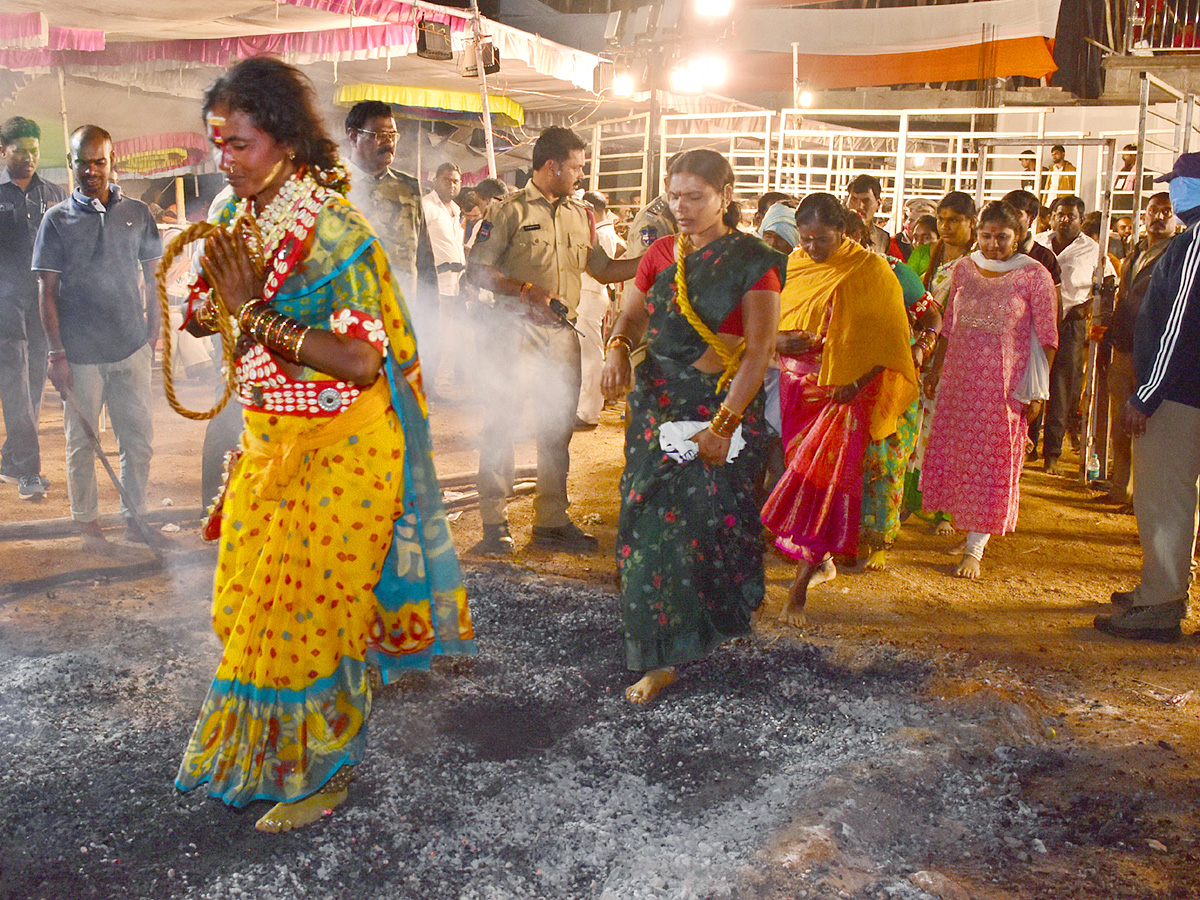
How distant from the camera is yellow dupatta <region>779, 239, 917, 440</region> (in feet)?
15.4

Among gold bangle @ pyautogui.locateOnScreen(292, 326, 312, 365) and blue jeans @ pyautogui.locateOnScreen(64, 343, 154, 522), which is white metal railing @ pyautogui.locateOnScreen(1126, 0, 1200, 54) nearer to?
blue jeans @ pyautogui.locateOnScreen(64, 343, 154, 522)

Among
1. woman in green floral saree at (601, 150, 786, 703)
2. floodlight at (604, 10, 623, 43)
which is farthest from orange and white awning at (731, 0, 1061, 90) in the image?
woman in green floral saree at (601, 150, 786, 703)

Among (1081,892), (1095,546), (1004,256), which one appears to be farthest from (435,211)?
(1081,892)

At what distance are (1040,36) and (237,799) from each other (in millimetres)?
20802

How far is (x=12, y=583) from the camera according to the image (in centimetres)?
470

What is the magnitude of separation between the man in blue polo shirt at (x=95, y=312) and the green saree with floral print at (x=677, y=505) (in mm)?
3053

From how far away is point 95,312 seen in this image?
5.07 meters

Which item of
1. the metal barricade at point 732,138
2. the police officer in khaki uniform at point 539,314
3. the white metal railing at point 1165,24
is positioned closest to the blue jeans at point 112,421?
the police officer in khaki uniform at point 539,314

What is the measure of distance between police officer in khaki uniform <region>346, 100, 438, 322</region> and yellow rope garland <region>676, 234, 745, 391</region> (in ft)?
9.27

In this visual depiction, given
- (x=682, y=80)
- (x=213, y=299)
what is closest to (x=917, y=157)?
(x=682, y=80)

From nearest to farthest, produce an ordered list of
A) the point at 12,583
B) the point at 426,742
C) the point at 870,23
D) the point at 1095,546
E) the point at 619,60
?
the point at 426,742 < the point at 12,583 < the point at 1095,546 < the point at 619,60 < the point at 870,23

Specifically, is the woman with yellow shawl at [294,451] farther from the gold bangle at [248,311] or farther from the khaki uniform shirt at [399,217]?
the khaki uniform shirt at [399,217]

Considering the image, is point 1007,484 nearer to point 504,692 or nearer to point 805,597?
point 805,597

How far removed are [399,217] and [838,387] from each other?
3.29 metres
